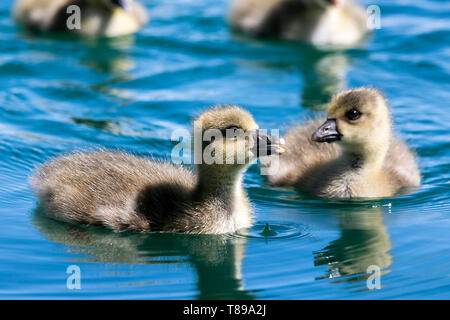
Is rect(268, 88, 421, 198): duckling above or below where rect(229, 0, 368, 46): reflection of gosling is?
below

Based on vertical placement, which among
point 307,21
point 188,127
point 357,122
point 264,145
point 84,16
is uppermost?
point 84,16

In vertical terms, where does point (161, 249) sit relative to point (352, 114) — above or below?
below

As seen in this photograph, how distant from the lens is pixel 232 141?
→ 6.20 m

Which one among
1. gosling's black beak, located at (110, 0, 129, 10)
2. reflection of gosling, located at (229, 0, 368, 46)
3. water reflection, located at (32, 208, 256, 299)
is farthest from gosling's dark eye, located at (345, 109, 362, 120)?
gosling's black beak, located at (110, 0, 129, 10)

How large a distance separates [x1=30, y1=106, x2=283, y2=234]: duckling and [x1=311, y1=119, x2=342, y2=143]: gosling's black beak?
82 centimetres

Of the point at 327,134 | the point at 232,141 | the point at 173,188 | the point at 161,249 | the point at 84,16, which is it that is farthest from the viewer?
the point at 84,16

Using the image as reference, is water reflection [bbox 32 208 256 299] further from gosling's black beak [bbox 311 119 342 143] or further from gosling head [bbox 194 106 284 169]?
gosling's black beak [bbox 311 119 342 143]

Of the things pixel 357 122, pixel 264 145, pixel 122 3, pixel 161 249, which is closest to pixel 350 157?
pixel 357 122

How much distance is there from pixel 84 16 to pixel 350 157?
535cm

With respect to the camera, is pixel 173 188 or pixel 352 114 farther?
pixel 352 114

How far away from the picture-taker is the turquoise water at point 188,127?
5961 mm

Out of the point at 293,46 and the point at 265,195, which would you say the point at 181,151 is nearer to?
the point at 265,195

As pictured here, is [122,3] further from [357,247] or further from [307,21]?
[357,247]

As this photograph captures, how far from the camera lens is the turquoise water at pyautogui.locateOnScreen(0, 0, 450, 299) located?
596 cm
